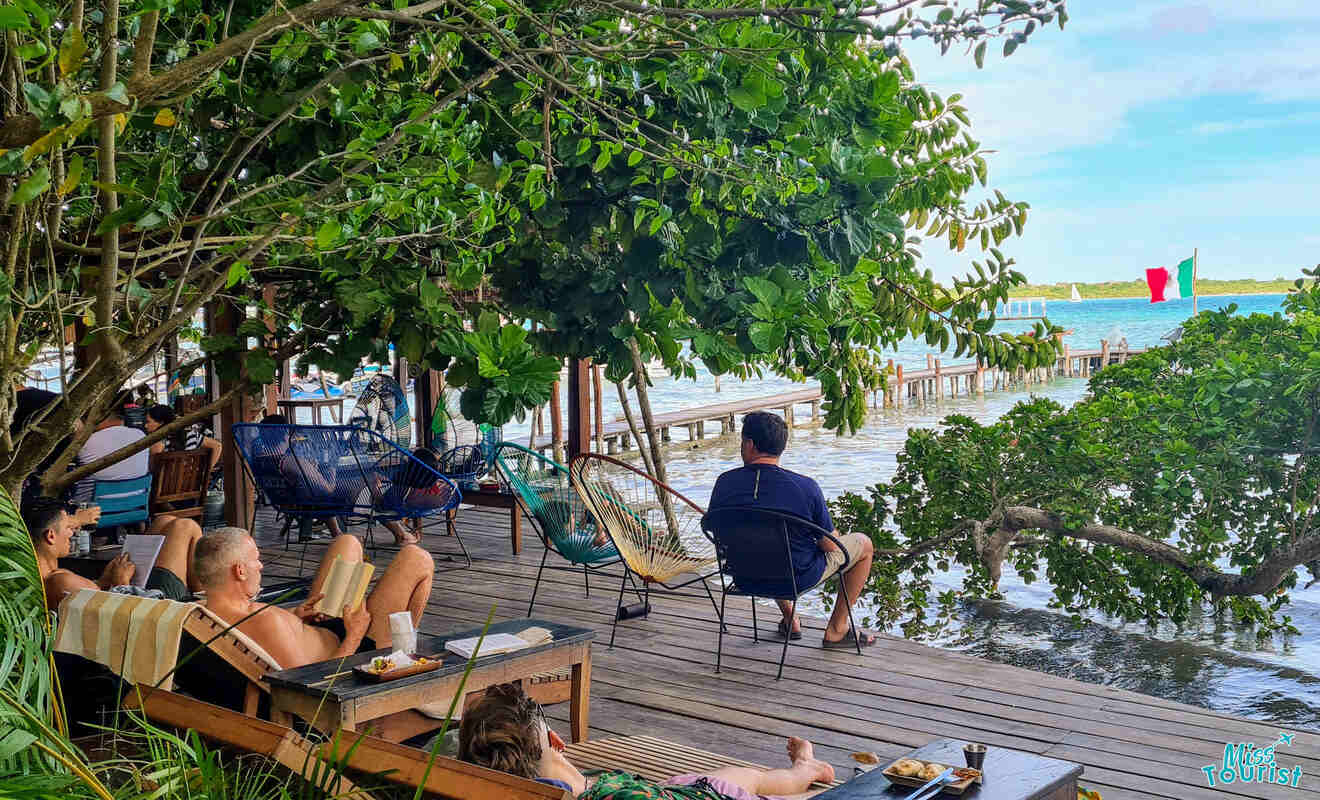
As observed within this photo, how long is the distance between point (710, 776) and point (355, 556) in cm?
185

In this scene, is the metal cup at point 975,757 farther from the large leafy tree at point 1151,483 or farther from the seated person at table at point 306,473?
the seated person at table at point 306,473

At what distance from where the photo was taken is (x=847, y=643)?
4898 mm

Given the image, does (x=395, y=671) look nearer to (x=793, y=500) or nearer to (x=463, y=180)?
(x=463, y=180)

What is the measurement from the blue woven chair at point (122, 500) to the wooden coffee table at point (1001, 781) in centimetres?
560

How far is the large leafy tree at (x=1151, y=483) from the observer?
18.1ft

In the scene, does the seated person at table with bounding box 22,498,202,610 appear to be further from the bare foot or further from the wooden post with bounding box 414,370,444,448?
the wooden post with bounding box 414,370,444,448

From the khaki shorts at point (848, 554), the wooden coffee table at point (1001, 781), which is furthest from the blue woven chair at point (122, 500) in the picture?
the wooden coffee table at point (1001, 781)

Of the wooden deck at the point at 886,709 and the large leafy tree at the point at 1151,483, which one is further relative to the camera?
the large leafy tree at the point at 1151,483

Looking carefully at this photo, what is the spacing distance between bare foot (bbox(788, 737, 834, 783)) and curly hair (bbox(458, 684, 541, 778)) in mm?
1005

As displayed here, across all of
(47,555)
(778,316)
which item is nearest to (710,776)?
(778,316)

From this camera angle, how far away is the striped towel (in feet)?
8.79

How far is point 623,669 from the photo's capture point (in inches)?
181

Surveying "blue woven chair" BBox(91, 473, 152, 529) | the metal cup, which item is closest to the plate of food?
the metal cup

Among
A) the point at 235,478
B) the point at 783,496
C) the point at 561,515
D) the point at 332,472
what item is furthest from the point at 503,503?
the point at 783,496
